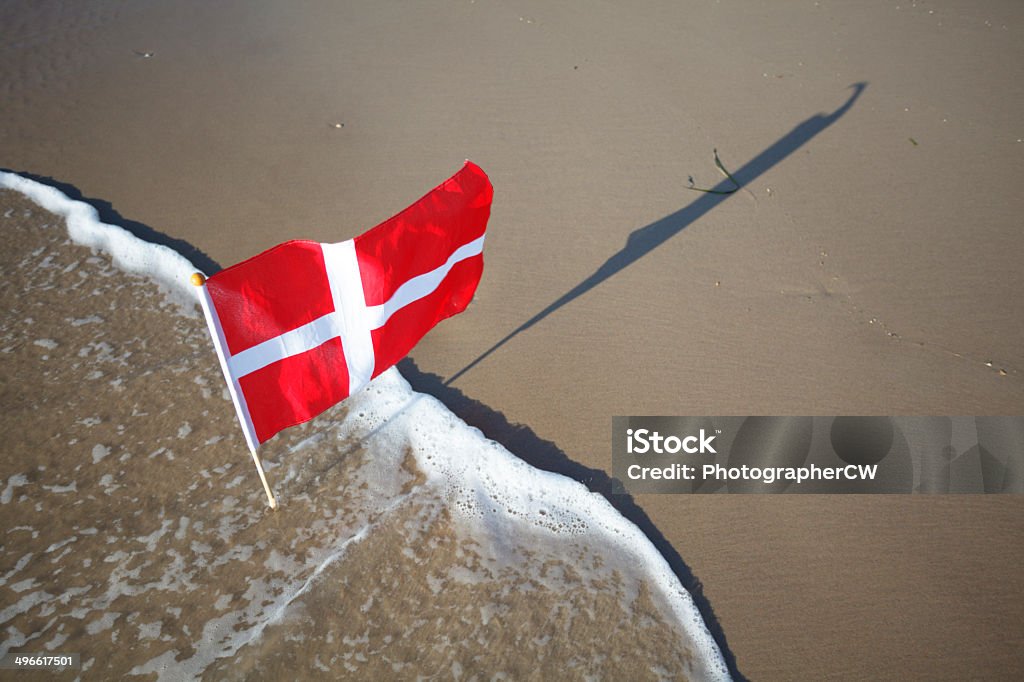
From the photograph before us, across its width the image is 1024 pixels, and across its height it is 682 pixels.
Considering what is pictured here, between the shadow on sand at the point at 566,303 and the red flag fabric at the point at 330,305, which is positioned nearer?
the red flag fabric at the point at 330,305

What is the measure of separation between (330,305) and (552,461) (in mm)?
1864

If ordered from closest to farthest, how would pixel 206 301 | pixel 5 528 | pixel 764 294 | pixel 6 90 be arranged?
pixel 206 301 < pixel 5 528 < pixel 764 294 < pixel 6 90

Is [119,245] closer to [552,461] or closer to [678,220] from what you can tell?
[552,461]

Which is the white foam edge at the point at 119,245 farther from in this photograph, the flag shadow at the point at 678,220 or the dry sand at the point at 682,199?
the flag shadow at the point at 678,220

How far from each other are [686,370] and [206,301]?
3.37 metres

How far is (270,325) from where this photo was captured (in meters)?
3.80

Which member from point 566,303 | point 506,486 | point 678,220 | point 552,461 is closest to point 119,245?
point 566,303

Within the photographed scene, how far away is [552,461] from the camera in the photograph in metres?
4.87

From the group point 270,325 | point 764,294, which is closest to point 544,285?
point 764,294

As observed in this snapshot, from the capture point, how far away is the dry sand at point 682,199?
4.34 metres

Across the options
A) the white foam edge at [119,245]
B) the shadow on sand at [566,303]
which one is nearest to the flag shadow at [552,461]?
the shadow on sand at [566,303]

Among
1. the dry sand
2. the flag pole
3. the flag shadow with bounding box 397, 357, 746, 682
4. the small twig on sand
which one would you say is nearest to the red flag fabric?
the flag pole

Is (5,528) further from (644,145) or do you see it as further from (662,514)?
(644,145)

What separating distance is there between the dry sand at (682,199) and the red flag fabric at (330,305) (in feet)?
3.59
